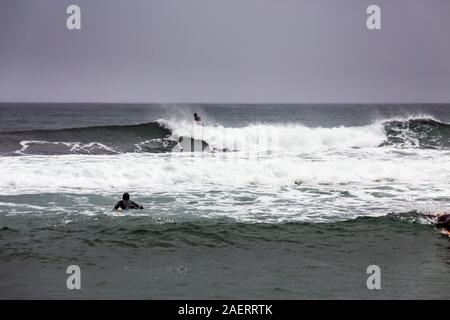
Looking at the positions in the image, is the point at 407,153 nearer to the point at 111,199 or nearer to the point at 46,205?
the point at 111,199

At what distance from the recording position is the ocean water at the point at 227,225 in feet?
26.6

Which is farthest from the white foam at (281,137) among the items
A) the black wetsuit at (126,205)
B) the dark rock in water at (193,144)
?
the black wetsuit at (126,205)

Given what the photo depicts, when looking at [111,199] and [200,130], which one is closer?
[111,199]

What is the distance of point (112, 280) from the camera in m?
8.18

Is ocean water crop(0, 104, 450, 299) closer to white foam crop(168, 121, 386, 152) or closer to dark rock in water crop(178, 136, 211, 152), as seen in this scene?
dark rock in water crop(178, 136, 211, 152)

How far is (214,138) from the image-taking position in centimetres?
3020

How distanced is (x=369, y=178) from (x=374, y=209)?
5.16 metres

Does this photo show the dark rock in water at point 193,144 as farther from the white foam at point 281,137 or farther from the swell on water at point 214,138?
the white foam at point 281,137

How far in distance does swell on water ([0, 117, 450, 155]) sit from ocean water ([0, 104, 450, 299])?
14.8 ft

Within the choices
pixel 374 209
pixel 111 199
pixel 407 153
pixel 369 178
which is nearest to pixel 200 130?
pixel 407 153

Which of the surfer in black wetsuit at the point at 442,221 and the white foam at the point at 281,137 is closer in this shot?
the surfer in black wetsuit at the point at 442,221

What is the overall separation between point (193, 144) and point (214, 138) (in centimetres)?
174

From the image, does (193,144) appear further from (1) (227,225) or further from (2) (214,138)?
(1) (227,225)
